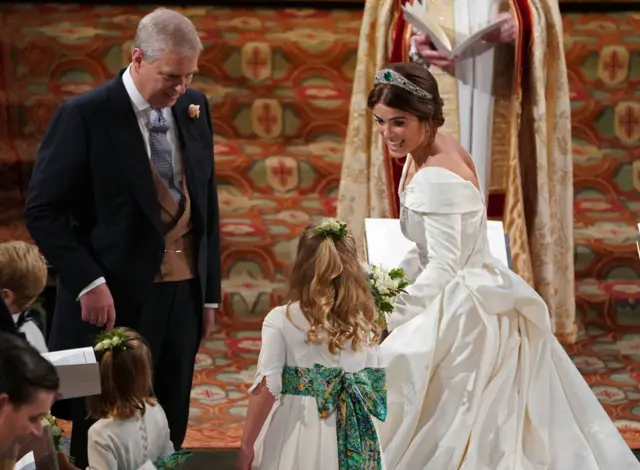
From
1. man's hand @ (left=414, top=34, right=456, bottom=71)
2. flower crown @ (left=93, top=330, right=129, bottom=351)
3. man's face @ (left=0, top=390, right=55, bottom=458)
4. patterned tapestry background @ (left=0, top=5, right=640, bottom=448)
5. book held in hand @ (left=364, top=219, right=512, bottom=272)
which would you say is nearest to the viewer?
man's face @ (left=0, top=390, right=55, bottom=458)

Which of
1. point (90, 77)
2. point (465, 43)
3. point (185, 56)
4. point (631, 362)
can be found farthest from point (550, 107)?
point (90, 77)

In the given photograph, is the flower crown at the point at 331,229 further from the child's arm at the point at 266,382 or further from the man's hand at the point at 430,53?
Result: the man's hand at the point at 430,53

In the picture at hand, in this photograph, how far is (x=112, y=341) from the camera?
3.54 meters

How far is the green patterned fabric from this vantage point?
12.0ft

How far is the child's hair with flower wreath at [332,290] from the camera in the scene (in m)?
3.38

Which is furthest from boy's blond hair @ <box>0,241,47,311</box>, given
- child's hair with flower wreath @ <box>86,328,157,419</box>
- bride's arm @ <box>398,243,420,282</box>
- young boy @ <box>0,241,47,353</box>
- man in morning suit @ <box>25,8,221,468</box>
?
bride's arm @ <box>398,243,420,282</box>

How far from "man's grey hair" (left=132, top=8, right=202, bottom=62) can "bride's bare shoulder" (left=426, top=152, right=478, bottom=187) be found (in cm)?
94

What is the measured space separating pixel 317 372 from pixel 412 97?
1.14 metres

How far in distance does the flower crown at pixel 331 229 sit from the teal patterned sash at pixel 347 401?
0.37 metres

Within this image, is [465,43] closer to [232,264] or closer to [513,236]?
[513,236]

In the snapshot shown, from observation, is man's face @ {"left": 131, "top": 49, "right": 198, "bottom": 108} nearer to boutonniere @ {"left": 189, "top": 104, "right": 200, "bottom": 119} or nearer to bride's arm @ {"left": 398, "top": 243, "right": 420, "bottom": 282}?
boutonniere @ {"left": 189, "top": 104, "right": 200, "bottom": 119}

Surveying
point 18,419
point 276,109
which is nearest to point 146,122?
point 18,419

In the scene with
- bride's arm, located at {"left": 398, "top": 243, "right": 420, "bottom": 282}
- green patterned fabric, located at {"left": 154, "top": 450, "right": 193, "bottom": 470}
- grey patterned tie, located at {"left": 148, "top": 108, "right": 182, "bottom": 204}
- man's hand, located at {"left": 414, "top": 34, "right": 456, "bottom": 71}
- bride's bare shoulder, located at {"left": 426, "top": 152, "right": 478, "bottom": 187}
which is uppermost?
man's hand, located at {"left": 414, "top": 34, "right": 456, "bottom": 71}

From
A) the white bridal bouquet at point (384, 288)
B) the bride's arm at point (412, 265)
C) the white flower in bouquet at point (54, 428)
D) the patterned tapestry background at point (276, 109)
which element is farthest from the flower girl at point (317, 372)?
the patterned tapestry background at point (276, 109)
